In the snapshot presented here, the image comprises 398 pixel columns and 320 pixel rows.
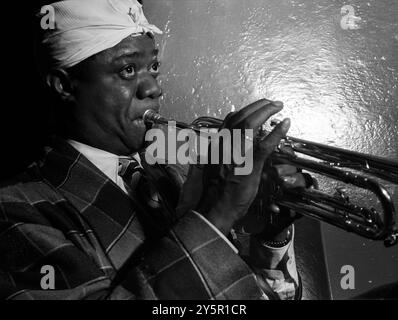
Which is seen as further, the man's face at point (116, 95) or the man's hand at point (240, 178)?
the man's face at point (116, 95)

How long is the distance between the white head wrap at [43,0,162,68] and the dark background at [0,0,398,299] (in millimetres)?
591

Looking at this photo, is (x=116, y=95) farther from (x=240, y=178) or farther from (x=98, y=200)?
(x=240, y=178)

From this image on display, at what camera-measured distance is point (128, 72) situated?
2.27 metres

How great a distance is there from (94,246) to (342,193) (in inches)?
45.8

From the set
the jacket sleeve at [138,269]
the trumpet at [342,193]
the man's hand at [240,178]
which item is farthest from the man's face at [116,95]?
the man's hand at [240,178]

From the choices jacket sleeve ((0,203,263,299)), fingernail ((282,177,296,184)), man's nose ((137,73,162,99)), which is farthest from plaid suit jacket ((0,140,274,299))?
fingernail ((282,177,296,184))

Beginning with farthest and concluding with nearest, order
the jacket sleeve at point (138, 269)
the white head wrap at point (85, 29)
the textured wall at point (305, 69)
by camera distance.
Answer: the textured wall at point (305, 69) → the white head wrap at point (85, 29) → the jacket sleeve at point (138, 269)

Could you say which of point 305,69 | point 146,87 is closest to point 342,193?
point 146,87

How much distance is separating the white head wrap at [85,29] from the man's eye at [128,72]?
143 millimetres

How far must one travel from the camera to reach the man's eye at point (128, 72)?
2.24 meters

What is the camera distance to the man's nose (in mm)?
2277

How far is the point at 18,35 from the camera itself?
8.96 ft
